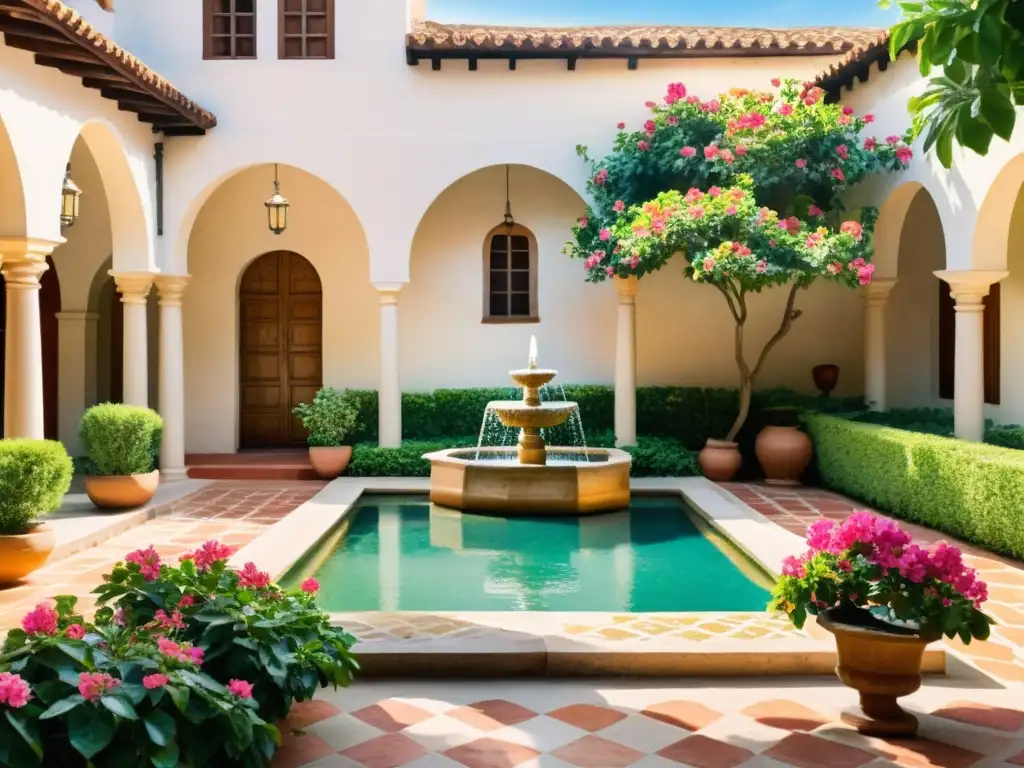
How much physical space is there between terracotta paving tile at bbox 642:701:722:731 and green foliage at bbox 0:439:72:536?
16.4ft

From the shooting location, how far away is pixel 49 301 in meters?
15.1

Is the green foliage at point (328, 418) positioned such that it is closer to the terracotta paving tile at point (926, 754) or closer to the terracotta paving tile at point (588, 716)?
the terracotta paving tile at point (588, 716)

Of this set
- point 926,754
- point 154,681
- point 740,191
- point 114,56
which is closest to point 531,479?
point 740,191

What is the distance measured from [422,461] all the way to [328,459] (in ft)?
4.17

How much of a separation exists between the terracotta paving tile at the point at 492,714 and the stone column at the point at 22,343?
20.0 ft

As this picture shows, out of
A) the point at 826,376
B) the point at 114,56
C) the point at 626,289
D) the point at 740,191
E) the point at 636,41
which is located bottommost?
the point at 826,376

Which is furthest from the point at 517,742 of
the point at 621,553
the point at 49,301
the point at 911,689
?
the point at 49,301

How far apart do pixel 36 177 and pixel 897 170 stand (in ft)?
30.7

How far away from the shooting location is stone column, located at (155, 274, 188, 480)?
1315 centimetres

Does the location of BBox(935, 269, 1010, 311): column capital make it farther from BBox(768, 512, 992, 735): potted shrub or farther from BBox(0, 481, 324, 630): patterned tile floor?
BBox(0, 481, 324, 630): patterned tile floor

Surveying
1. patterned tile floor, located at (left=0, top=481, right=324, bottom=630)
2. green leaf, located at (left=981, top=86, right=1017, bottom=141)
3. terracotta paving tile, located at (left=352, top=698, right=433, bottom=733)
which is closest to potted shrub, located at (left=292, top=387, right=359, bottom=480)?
patterned tile floor, located at (left=0, top=481, right=324, bottom=630)

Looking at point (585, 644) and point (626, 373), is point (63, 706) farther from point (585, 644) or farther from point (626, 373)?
point (626, 373)

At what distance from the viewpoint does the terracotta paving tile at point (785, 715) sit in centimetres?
454

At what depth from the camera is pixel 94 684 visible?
3.36 m
